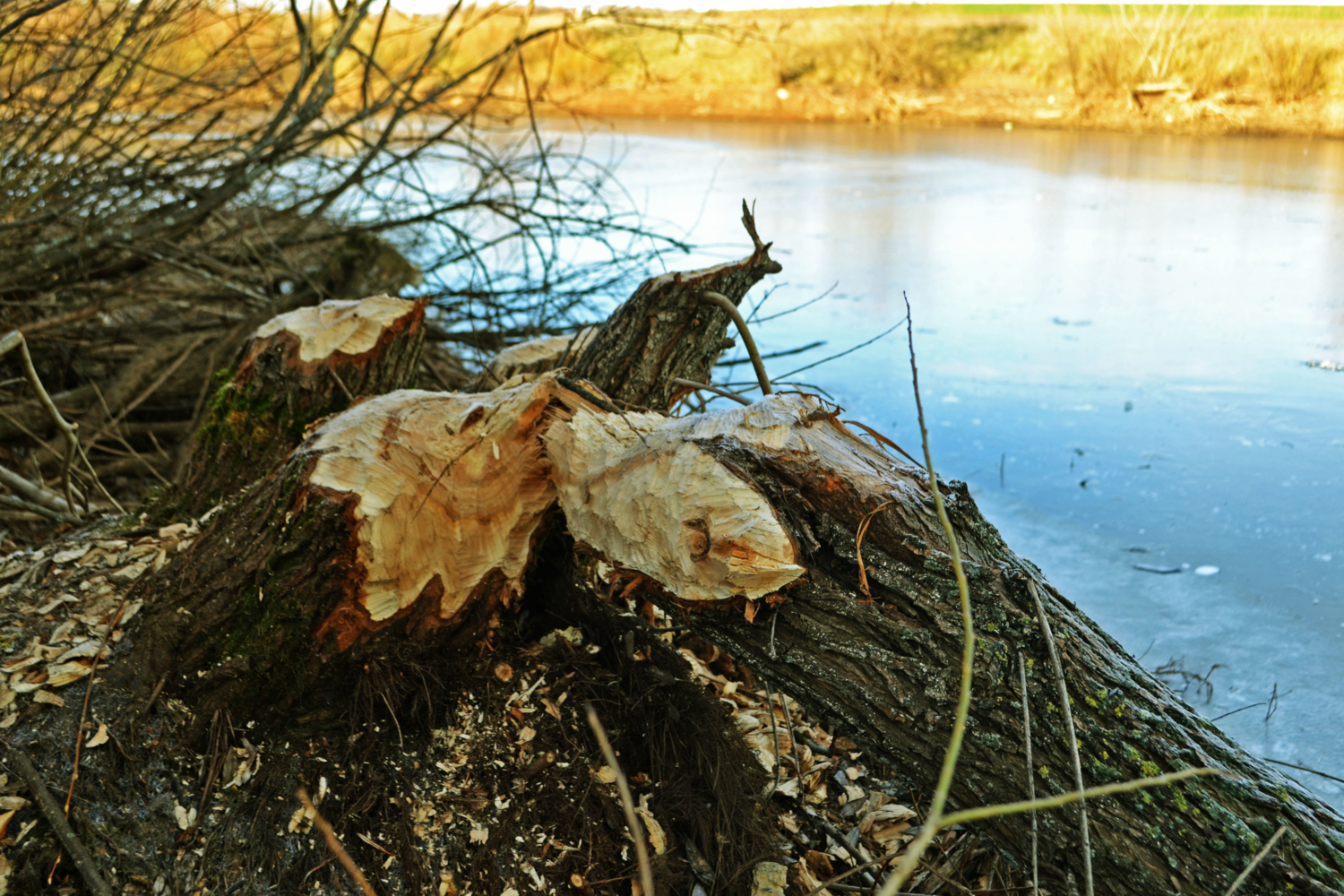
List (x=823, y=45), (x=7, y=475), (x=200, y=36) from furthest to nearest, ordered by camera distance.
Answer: (x=823, y=45)
(x=200, y=36)
(x=7, y=475)

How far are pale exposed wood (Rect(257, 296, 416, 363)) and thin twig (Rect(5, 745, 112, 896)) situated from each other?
963 millimetres

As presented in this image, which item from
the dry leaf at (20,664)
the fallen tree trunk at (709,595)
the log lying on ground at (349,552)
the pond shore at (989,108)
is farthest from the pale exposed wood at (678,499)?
the pond shore at (989,108)

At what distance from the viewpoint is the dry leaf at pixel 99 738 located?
146 centimetres

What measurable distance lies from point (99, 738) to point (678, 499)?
1.02 metres

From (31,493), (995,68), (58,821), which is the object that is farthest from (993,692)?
(995,68)

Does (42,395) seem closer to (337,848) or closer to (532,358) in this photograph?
(532,358)

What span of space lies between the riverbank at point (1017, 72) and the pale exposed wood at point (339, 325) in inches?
253

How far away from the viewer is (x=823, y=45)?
13781 millimetres

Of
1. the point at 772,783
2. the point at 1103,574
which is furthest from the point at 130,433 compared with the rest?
the point at 1103,574

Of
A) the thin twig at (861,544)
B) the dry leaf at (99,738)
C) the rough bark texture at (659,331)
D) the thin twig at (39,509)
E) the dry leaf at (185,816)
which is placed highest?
the rough bark texture at (659,331)

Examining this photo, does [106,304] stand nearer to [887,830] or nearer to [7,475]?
[7,475]

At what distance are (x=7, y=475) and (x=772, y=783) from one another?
1.84 metres

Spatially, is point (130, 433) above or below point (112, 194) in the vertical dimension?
below

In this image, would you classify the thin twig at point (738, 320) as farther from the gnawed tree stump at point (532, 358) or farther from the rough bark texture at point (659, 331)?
the gnawed tree stump at point (532, 358)
